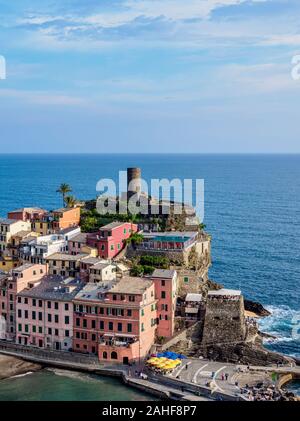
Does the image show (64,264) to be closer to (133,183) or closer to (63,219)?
(63,219)

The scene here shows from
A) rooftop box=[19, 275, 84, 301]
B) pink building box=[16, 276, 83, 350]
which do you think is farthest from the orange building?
pink building box=[16, 276, 83, 350]

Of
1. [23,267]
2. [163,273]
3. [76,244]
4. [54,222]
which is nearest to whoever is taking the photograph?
[163,273]

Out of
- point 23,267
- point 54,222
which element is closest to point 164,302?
point 23,267

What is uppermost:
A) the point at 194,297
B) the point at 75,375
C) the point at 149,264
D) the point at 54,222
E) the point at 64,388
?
the point at 54,222

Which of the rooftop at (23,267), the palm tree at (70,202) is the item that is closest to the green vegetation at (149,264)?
the rooftop at (23,267)

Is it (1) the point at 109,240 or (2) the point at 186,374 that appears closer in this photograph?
(2) the point at 186,374

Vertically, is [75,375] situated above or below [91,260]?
below

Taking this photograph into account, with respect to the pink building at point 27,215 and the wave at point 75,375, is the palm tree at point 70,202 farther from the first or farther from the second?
the wave at point 75,375

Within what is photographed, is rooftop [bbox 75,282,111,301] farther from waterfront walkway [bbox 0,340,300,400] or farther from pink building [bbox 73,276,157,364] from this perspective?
waterfront walkway [bbox 0,340,300,400]
